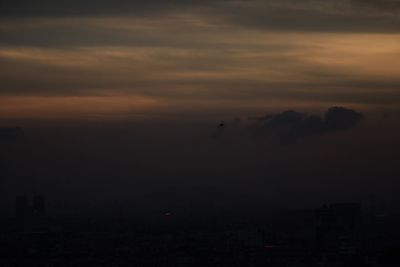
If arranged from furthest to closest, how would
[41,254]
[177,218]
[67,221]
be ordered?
[177,218]
[67,221]
[41,254]

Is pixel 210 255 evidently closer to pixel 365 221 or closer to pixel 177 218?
pixel 365 221

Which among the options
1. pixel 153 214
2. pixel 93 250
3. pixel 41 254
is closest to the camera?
pixel 41 254

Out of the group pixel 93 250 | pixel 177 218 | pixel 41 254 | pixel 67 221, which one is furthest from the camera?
pixel 177 218

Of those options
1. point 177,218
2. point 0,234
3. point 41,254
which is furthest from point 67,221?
point 41,254

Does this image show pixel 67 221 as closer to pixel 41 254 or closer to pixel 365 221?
pixel 365 221

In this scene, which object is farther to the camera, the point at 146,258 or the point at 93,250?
the point at 93,250

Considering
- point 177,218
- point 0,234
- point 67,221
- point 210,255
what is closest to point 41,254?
point 210,255

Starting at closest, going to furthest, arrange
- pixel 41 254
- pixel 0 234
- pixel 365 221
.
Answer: pixel 41 254 → pixel 0 234 → pixel 365 221

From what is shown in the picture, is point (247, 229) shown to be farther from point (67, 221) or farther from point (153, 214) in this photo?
point (153, 214)

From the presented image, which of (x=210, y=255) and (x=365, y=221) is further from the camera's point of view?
(x=365, y=221)
